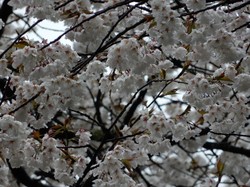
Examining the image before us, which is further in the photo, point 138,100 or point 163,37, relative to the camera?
point 138,100

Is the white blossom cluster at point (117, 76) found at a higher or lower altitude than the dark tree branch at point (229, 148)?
lower

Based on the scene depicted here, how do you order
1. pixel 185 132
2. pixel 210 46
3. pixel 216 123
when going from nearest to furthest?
pixel 210 46
pixel 185 132
pixel 216 123

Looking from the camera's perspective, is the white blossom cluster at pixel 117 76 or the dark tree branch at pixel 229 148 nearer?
the white blossom cluster at pixel 117 76

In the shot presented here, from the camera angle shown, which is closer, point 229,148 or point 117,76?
point 117,76

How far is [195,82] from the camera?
3857 mm

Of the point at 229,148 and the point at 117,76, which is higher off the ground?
the point at 229,148

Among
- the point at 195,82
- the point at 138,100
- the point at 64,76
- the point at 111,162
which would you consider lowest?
the point at 111,162

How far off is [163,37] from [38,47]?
813 mm

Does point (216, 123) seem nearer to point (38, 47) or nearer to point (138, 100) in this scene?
point (38, 47)

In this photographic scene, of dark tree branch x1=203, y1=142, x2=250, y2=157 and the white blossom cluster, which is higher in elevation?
dark tree branch x1=203, y1=142, x2=250, y2=157

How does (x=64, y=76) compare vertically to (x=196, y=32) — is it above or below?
below

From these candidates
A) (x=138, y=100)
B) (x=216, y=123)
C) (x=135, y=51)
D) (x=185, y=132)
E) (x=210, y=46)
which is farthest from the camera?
(x=138, y=100)

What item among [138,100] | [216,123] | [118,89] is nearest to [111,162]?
[118,89]

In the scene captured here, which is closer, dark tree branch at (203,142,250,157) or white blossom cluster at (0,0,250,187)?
white blossom cluster at (0,0,250,187)
